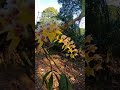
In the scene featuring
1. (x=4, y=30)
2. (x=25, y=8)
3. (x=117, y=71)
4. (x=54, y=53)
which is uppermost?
(x=25, y=8)

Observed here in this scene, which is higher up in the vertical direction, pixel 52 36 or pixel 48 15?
pixel 48 15

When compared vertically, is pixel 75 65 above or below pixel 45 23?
below

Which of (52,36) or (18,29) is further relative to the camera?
(52,36)

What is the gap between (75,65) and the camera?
209 cm

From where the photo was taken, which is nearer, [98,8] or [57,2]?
[57,2]

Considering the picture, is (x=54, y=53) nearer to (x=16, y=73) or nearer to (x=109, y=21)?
(x=16, y=73)

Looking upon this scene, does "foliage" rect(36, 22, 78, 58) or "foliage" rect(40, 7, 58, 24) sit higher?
"foliage" rect(40, 7, 58, 24)

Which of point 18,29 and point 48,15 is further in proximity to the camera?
point 48,15

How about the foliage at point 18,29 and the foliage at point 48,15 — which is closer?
the foliage at point 18,29

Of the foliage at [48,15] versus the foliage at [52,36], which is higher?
the foliage at [48,15]

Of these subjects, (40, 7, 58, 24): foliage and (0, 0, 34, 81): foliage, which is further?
(40, 7, 58, 24): foliage

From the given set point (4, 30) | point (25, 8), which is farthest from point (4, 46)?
point (25, 8)

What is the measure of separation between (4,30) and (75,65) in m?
0.56

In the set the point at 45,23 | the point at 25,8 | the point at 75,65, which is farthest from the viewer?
the point at 75,65
